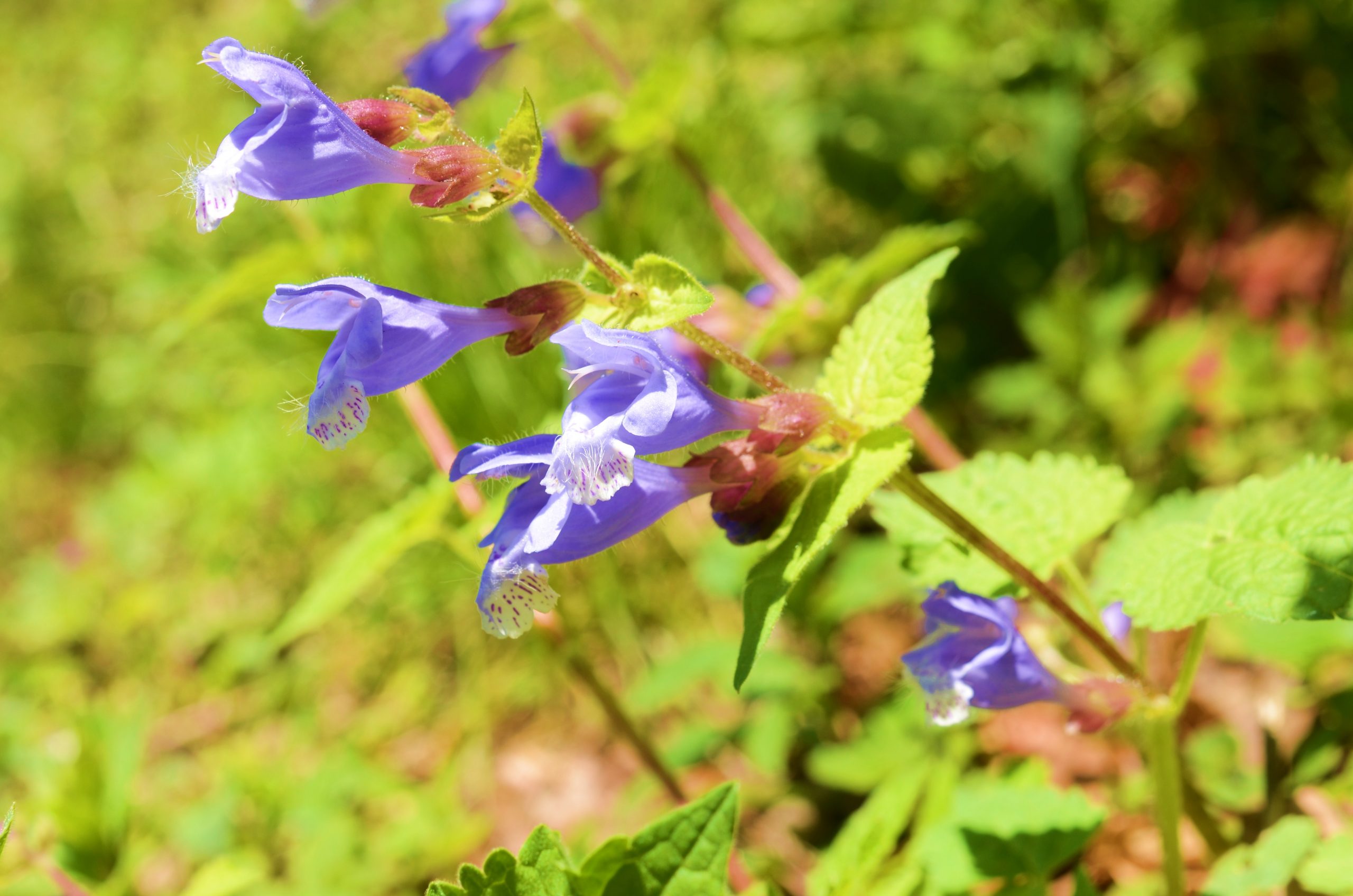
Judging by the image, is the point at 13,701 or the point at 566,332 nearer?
the point at 566,332

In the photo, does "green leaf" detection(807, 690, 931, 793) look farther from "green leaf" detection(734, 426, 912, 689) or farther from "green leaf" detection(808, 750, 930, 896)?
"green leaf" detection(734, 426, 912, 689)

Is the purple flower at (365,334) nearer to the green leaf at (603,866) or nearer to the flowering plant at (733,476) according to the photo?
the flowering plant at (733,476)

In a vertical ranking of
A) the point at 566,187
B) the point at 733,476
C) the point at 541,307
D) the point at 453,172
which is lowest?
the point at 566,187

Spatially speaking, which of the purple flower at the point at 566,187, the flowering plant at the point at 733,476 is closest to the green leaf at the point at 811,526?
the flowering plant at the point at 733,476

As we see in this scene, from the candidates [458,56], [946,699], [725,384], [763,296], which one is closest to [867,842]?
[946,699]

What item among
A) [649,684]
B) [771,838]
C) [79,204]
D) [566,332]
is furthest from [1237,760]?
[79,204]

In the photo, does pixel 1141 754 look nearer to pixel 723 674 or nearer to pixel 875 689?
pixel 875 689

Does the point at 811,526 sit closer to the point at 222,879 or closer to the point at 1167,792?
the point at 1167,792
